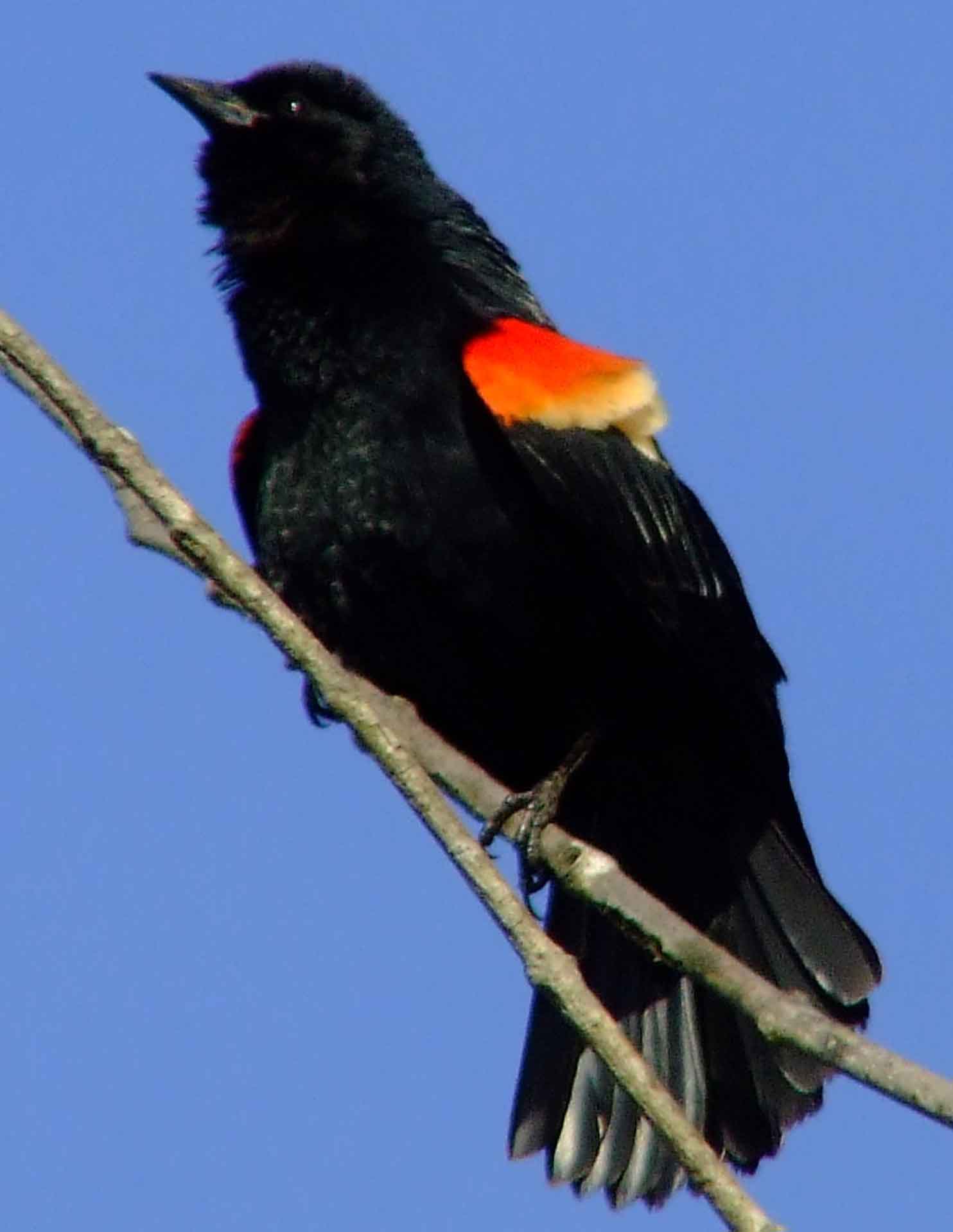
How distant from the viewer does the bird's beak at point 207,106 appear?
186 inches

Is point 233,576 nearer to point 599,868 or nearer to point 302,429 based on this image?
point 599,868

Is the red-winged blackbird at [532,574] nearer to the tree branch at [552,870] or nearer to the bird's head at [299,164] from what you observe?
the bird's head at [299,164]

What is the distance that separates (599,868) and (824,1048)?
0.69 metres

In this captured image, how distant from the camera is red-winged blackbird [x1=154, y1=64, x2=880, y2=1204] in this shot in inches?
168

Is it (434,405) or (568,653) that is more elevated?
(434,405)

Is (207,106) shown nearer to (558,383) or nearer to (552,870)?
(558,383)

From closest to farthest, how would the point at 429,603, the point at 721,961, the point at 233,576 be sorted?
the point at 721,961, the point at 233,576, the point at 429,603

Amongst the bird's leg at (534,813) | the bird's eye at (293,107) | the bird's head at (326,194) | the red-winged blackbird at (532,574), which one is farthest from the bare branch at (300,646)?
the bird's eye at (293,107)

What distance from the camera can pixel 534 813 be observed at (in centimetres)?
416

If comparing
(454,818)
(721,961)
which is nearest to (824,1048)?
(721,961)

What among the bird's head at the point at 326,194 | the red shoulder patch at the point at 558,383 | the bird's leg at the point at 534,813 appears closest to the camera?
the bird's leg at the point at 534,813

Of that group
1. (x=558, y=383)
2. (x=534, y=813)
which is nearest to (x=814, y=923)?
(x=534, y=813)

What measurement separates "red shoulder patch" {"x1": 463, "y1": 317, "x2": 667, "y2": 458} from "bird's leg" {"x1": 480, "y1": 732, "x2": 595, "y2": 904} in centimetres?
67

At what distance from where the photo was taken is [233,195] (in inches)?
185
